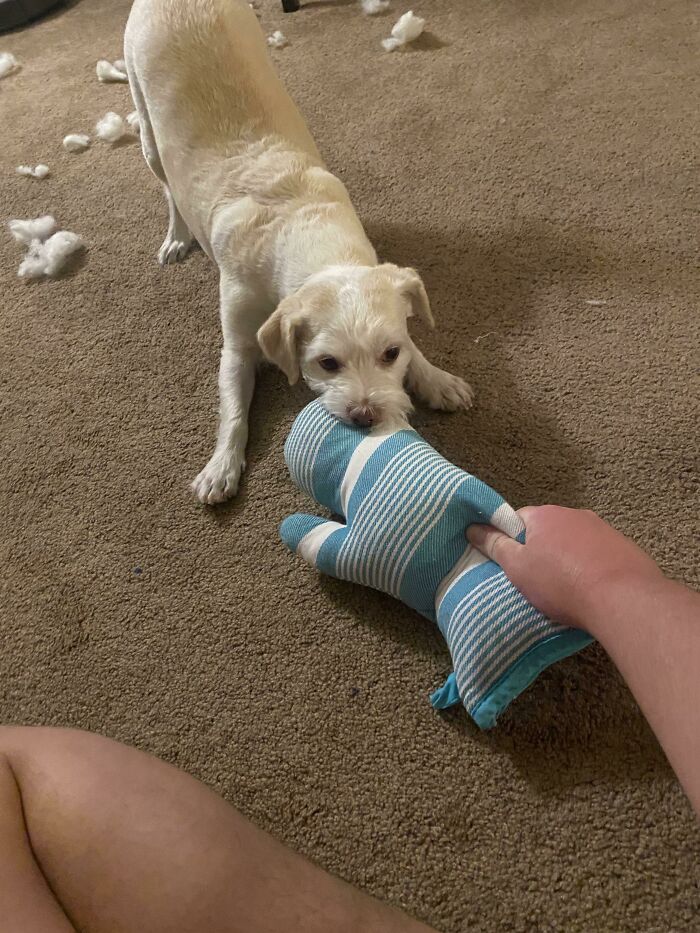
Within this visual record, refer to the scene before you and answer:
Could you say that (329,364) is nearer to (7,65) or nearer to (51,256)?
(51,256)

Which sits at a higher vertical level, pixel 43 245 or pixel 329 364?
pixel 43 245

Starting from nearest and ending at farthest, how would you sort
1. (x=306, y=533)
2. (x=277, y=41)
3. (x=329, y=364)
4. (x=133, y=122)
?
(x=306, y=533), (x=329, y=364), (x=133, y=122), (x=277, y=41)

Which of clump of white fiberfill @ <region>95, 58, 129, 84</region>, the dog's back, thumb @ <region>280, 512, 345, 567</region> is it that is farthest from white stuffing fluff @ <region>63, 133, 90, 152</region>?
thumb @ <region>280, 512, 345, 567</region>

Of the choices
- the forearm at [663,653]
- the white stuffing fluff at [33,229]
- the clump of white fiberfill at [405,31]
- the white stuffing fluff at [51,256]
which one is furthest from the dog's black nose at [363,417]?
the clump of white fiberfill at [405,31]

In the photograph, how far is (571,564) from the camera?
101 cm

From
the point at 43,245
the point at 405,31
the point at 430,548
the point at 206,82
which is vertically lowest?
the point at 430,548

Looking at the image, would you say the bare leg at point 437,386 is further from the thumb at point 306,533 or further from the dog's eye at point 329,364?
the thumb at point 306,533

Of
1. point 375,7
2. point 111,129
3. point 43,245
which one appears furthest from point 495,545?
point 375,7

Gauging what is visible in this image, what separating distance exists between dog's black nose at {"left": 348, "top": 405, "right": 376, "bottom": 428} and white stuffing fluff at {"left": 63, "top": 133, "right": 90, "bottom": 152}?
6.66ft

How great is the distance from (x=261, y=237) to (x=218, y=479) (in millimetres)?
646

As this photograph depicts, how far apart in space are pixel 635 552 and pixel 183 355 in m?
1.39

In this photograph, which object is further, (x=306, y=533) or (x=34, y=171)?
(x=34, y=171)

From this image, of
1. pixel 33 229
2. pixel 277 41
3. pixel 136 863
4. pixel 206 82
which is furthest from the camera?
pixel 277 41

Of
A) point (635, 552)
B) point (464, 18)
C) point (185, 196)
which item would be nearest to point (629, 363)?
point (635, 552)
